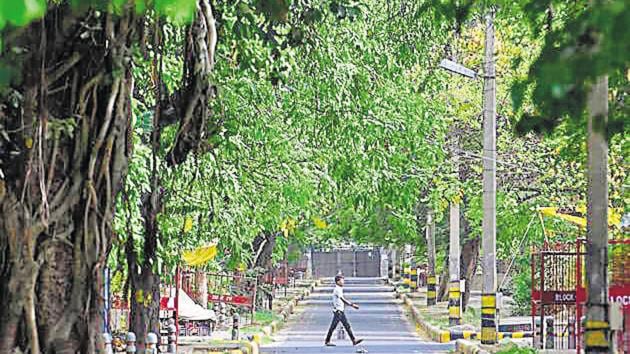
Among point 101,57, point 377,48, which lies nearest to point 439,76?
point 377,48

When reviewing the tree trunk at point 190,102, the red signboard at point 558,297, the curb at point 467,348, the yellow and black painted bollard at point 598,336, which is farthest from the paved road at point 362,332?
the tree trunk at point 190,102

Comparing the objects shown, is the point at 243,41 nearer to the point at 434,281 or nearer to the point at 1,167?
the point at 1,167

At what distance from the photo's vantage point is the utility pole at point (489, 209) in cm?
2448

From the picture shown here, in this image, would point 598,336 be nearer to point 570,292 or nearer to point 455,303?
point 570,292

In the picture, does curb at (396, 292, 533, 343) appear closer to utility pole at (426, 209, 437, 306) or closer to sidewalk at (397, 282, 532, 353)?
Answer: sidewalk at (397, 282, 532, 353)

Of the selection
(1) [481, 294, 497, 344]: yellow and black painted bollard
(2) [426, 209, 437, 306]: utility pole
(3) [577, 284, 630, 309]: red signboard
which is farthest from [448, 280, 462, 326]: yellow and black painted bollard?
(3) [577, 284, 630, 309]: red signboard

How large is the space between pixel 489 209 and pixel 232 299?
1076 cm

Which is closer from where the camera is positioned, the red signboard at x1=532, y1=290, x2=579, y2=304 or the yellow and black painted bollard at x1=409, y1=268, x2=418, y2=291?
the red signboard at x1=532, y1=290, x2=579, y2=304

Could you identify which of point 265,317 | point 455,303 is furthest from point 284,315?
point 455,303

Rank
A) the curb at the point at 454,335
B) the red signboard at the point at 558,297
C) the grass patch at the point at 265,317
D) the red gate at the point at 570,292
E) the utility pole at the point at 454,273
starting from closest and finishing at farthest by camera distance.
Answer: the red gate at the point at 570,292 → the red signboard at the point at 558,297 → the curb at the point at 454,335 → the utility pole at the point at 454,273 → the grass patch at the point at 265,317

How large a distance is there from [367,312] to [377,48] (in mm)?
30130

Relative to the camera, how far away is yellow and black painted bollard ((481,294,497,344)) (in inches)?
958

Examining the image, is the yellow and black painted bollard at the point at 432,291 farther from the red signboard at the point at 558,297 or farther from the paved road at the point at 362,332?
the red signboard at the point at 558,297

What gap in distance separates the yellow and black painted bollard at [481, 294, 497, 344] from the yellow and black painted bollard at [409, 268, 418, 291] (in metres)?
37.1
